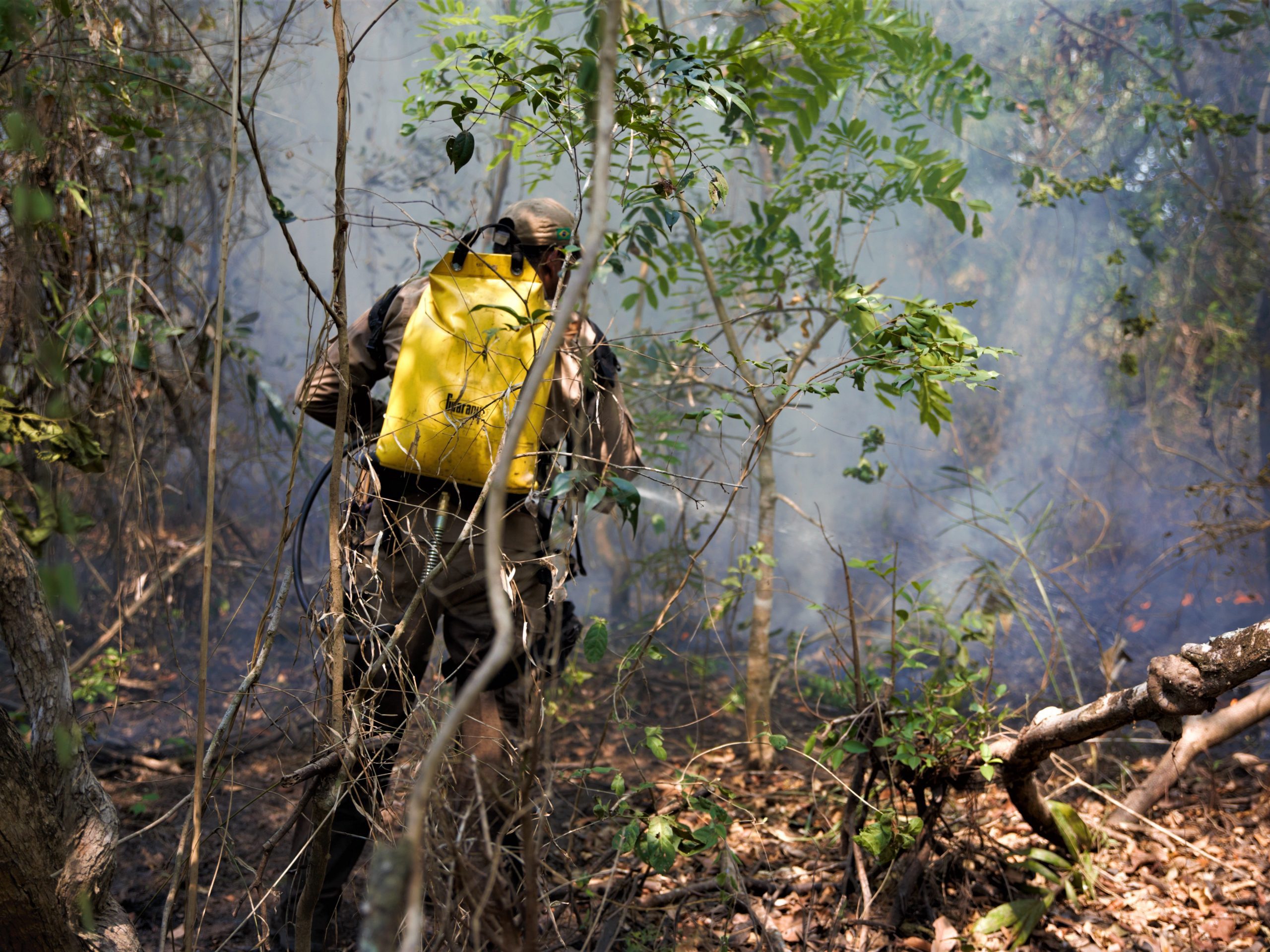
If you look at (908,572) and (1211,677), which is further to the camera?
(908,572)

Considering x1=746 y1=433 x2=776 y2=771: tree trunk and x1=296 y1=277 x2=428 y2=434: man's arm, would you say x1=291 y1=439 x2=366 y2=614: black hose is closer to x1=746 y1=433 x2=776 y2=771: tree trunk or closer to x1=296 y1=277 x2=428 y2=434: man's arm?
x1=296 y1=277 x2=428 y2=434: man's arm

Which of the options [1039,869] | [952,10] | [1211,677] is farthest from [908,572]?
[1211,677]

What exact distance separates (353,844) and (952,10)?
8.06 meters

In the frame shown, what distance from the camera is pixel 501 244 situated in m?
2.14

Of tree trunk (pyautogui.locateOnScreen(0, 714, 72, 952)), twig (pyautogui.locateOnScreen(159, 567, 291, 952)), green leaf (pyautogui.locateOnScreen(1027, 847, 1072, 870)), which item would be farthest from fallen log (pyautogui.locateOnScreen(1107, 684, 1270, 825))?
tree trunk (pyautogui.locateOnScreen(0, 714, 72, 952))

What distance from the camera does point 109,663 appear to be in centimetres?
393

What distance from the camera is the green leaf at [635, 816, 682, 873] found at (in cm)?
182

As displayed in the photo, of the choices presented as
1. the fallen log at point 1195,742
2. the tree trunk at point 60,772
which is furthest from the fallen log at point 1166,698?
the tree trunk at point 60,772

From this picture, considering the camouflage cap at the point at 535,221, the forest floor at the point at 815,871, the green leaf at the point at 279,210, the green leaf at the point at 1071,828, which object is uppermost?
the camouflage cap at the point at 535,221

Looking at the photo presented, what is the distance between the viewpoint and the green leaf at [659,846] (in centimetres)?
182

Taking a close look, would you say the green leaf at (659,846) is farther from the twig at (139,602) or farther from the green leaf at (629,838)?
the twig at (139,602)

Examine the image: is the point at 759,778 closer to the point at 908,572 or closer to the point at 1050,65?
the point at 908,572

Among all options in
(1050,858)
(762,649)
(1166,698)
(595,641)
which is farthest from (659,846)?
(762,649)

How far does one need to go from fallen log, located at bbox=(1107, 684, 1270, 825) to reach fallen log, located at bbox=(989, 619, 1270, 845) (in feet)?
2.83
